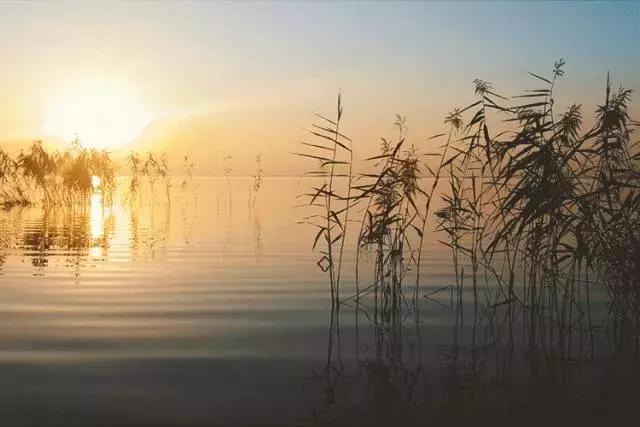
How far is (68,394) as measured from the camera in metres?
6.25

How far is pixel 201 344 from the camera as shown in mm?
8336

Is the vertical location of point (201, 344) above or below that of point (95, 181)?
below

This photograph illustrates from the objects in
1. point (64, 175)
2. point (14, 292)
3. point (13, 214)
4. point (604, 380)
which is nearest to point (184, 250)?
point (14, 292)

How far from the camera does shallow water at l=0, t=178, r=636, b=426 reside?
6035 mm

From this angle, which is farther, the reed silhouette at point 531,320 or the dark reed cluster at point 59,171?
the dark reed cluster at point 59,171

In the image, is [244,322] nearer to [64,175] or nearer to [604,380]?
[604,380]

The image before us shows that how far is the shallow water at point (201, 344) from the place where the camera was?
6.04 metres

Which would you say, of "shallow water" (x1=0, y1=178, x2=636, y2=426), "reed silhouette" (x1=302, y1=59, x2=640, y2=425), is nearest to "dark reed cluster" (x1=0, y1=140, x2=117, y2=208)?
"shallow water" (x1=0, y1=178, x2=636, y2=426)

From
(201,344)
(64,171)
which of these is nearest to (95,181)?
(64,171)

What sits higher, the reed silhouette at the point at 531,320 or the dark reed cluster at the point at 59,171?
the dark reed cluster at the point at 59,171

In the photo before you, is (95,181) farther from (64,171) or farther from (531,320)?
(531,320)

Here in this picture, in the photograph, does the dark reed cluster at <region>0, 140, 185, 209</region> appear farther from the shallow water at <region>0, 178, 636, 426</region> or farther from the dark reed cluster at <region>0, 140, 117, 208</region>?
the shallow water at <region>0, 178, 636, 426</region>

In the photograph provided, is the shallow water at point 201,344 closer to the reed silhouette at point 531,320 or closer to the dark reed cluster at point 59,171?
the reed silhouette at point 531,320

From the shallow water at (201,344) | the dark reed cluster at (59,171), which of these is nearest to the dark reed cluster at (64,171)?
the dark reed cluster at (59,171)
